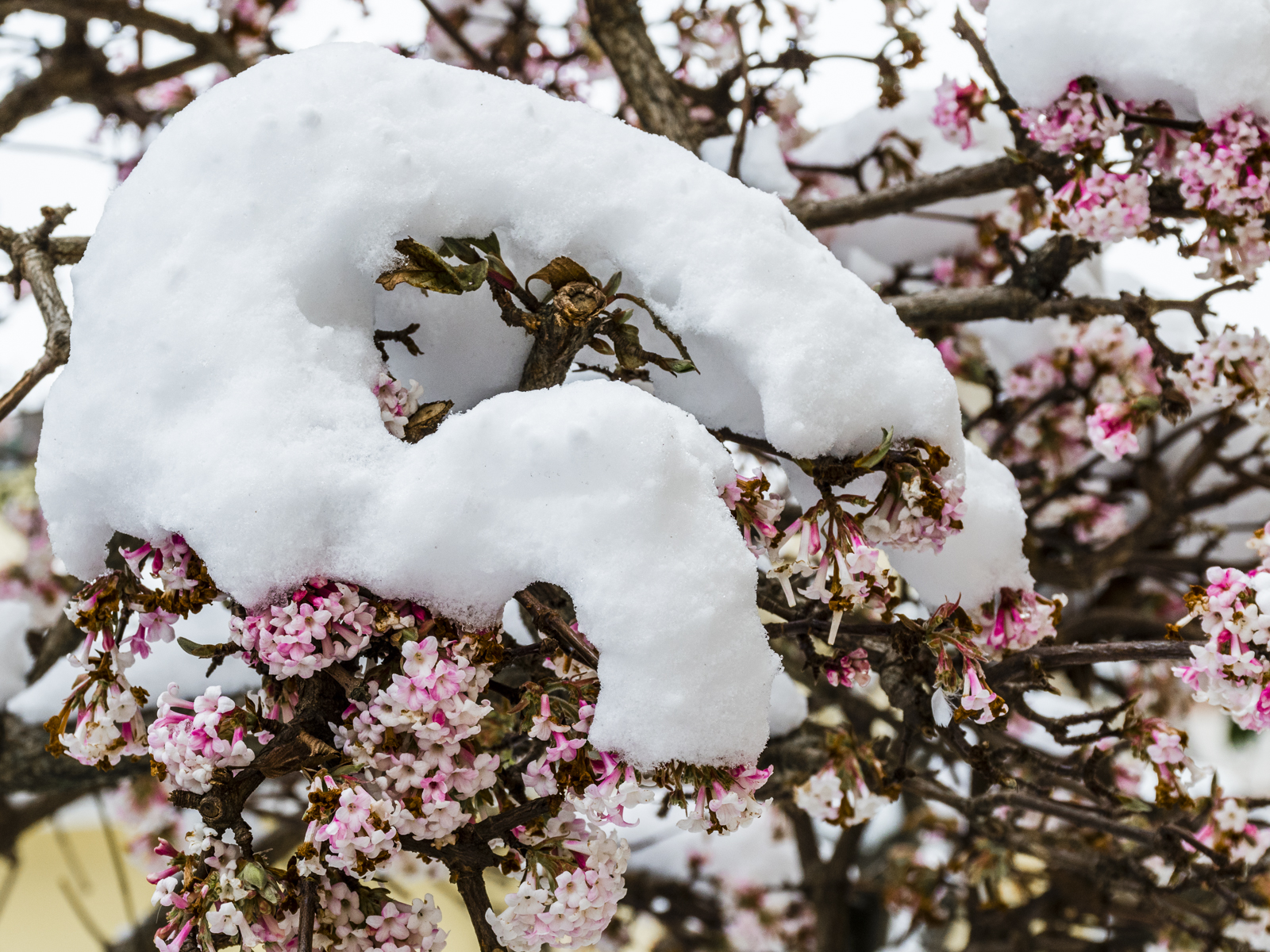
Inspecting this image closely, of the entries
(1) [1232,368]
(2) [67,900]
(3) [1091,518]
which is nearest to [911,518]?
(1) [1232,368]

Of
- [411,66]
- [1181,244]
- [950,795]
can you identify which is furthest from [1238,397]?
[411,66]

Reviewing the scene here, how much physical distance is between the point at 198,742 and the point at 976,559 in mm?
905

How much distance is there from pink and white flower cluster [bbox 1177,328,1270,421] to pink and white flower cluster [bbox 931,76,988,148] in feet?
2.45

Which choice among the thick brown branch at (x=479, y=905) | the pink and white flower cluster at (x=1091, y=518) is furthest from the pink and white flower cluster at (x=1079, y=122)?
the pink and white flower cluster at (x=1091, y=518)

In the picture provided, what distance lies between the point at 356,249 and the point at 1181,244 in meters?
1.37

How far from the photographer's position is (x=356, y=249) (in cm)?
91

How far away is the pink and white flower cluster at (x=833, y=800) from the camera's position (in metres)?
1.53

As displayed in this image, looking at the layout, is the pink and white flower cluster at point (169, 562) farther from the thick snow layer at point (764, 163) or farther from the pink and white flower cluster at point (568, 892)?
the thick snow layer at point (764, 163)

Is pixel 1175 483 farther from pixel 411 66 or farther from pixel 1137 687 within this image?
pixel 411 66

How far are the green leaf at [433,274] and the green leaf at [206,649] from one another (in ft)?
1.22

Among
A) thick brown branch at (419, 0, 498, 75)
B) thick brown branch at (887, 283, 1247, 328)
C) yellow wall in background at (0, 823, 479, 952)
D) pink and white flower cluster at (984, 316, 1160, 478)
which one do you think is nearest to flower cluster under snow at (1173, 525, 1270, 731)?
thick brown branch at (887, 283, 1247, 328)

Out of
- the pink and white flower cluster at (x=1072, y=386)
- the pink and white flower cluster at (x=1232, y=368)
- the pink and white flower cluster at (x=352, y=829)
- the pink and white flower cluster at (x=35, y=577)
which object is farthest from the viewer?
the pink and white flower cluster at (x=35, y=577)

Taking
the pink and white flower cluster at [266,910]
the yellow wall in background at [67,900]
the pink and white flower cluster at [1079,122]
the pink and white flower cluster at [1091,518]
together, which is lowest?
the pink and white flower cluster at [266,910]

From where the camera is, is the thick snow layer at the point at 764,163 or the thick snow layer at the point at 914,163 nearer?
the thick snow layer at the point at 764,163
